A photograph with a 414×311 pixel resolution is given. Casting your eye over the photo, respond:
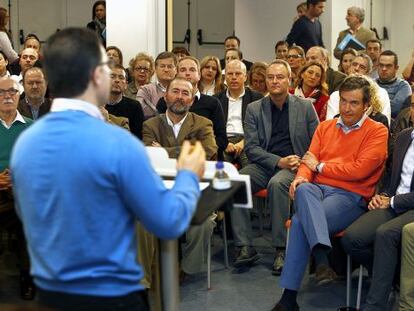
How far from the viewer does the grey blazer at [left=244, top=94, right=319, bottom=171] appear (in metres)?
4.79

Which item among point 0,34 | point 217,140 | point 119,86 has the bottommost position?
point 217,140

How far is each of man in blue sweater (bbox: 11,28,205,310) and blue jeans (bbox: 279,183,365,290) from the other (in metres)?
2.09

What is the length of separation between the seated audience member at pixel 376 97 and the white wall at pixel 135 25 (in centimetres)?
224

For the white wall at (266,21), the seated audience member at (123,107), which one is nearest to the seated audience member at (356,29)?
the white wall at (266,21)

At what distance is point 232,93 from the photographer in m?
5.67

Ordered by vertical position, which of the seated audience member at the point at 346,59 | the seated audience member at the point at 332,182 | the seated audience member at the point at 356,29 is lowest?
the seated audience member at the point at 332,182

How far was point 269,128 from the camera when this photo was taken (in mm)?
4879

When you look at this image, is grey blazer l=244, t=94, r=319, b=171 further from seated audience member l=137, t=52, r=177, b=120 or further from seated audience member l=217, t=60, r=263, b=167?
seated audience member l=137, t=52, r=177, b=120

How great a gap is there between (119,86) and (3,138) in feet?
4.05

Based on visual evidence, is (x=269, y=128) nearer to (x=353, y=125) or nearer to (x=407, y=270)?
(x=353, y=125)

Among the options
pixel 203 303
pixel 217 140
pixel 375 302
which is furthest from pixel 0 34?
pixel 375 302

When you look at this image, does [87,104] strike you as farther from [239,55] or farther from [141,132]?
[239,55]

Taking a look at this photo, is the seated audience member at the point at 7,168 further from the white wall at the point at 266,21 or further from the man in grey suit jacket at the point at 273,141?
the white wall at the point at 266,21

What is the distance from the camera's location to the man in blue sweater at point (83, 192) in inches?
64.4
